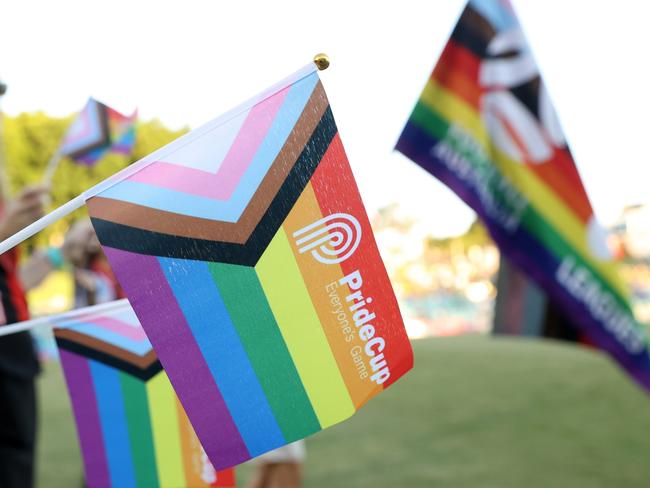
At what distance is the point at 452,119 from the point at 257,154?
1.63 m

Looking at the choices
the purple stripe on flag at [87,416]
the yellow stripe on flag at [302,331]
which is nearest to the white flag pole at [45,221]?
the yellow stripe on flag at [302,331]

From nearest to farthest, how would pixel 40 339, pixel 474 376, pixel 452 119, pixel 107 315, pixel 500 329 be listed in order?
pixel 107 315 → pixel 452 119 → pixel 500 329 → pixel 474 376 → pixel 40 339

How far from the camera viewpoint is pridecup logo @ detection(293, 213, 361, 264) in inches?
46.5

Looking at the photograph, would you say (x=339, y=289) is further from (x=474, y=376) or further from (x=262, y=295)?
(x=474, y=376)

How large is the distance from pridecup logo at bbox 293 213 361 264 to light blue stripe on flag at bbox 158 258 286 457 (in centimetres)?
17

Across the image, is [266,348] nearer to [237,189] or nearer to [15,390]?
[237,189]

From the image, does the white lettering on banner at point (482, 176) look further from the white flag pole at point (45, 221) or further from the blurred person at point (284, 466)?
the white flag pole at point (45, 221)

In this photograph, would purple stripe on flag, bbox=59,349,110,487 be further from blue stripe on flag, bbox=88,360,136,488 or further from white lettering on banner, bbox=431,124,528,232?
white lettering on banner, bbox=431,124,528,232

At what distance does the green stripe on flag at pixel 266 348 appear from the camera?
3.82ft

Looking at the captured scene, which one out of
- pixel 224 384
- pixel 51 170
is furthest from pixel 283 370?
pixel 51 170

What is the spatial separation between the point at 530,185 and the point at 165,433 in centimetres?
176

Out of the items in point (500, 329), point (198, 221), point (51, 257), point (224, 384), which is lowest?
point (500, 329)

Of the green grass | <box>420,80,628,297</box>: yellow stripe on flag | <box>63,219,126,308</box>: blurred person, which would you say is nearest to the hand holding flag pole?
<box>420,80,628,297</box>: yellow stripe on flag

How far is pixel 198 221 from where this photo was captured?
3.77 feet
